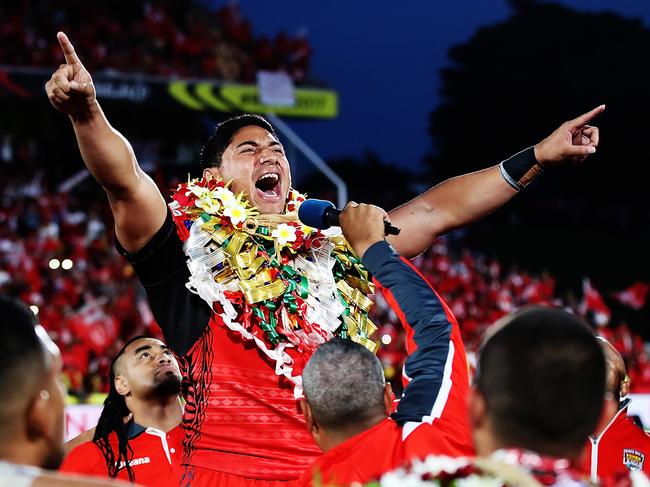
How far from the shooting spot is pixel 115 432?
4.78 m

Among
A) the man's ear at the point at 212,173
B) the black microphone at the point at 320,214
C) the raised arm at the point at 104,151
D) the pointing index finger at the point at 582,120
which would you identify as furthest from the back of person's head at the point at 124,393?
the pointing index finger at the point at 582,120

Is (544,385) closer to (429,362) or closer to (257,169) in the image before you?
(429,362)

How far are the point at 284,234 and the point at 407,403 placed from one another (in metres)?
1.24

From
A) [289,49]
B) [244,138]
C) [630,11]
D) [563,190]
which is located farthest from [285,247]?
[630,11]

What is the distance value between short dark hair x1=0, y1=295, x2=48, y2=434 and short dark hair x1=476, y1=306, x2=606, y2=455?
869 millimetres

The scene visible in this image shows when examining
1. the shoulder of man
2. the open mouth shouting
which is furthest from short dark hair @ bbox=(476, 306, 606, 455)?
the shoulder of man

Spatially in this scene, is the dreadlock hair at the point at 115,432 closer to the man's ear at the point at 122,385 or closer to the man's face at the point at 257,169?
the man's ear at the point at 122,385

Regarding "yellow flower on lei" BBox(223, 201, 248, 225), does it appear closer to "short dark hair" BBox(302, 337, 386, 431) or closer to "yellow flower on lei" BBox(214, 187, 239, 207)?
"yellow flower on lei" BBox(214, 187, 239, 207)

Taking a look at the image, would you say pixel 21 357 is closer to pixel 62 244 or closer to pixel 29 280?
pixel 29 280

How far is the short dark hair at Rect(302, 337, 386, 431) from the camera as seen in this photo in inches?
92.1

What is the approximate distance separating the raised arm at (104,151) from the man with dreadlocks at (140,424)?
5.98 feet

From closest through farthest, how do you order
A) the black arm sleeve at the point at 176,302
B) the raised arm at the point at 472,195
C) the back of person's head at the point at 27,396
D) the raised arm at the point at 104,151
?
the back of person's head at the point at 27,396, the raised arm at the point at 104,151, the black arm sleeve at the point at 176,302, the raised arm at the point at 472,195

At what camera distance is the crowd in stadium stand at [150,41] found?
53.0ft

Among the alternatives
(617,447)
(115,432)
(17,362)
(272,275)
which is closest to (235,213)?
(272,275)
